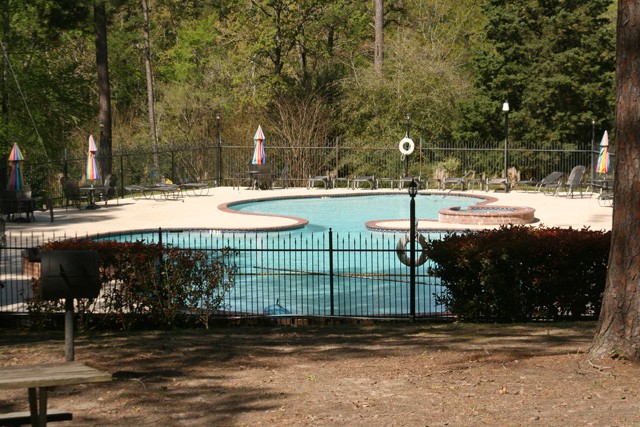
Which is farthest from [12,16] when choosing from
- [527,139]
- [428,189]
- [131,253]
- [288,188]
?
[131,253]

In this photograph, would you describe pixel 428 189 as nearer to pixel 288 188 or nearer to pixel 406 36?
pixel 288 188

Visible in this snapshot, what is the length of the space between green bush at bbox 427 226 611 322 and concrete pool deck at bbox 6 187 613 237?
910cm

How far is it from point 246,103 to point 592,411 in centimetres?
3597

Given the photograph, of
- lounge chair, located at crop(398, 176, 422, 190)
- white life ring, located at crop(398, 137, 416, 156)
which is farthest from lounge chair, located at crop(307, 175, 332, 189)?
white life ring, located at crop(398, 137, 416, 156)

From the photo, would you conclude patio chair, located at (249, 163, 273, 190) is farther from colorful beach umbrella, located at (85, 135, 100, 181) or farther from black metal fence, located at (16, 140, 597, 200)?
colorful beach umbrella, located at (85, 135, 100, 181)

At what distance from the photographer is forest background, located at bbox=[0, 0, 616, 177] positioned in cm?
3738

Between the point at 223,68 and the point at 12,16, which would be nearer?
the point at 12,16

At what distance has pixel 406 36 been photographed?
45.6 metres

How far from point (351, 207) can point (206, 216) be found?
236 inches

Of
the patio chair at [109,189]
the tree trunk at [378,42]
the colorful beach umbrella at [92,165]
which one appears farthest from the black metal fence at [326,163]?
the colorful beach umbrella at [92,165]

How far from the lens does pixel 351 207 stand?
97.5ft

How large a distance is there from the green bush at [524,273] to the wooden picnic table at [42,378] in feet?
20.4

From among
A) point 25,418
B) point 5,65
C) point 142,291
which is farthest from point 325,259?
point 5,65

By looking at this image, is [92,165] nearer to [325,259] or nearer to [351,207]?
[351,207]
